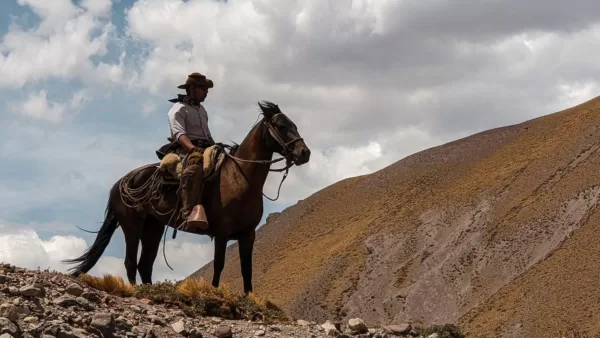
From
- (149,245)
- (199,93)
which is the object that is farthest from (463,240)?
(199,93)

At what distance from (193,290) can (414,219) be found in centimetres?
5422

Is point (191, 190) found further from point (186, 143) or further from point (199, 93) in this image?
point (199, 93)

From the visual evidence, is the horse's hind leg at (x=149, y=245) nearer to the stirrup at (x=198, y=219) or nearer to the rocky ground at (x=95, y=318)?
the stirrup at (x=198, y=219)

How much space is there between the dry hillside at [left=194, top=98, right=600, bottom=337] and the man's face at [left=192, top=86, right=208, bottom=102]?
85.1 feet

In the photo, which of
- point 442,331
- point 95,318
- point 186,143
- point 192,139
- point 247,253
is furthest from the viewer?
point 442,331

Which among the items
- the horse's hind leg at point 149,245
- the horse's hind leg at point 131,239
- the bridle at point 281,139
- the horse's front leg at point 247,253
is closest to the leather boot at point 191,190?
the horse's front leg at point 247,253

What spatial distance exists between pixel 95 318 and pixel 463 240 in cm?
4977

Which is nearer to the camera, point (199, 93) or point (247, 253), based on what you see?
point (247, 253)

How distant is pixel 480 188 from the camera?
Answer: 212 ft

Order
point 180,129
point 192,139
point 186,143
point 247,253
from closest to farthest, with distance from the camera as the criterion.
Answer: point 247,253
point 186,143
point 180,129
point 192,139

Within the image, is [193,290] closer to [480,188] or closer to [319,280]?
[319,280]

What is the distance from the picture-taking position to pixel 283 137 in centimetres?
1295

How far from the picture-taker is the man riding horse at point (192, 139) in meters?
12.9

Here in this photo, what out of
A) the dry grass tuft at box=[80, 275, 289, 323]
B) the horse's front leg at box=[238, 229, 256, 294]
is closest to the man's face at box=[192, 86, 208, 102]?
the horse's front leg at box=[238, 229, 256, 294]
